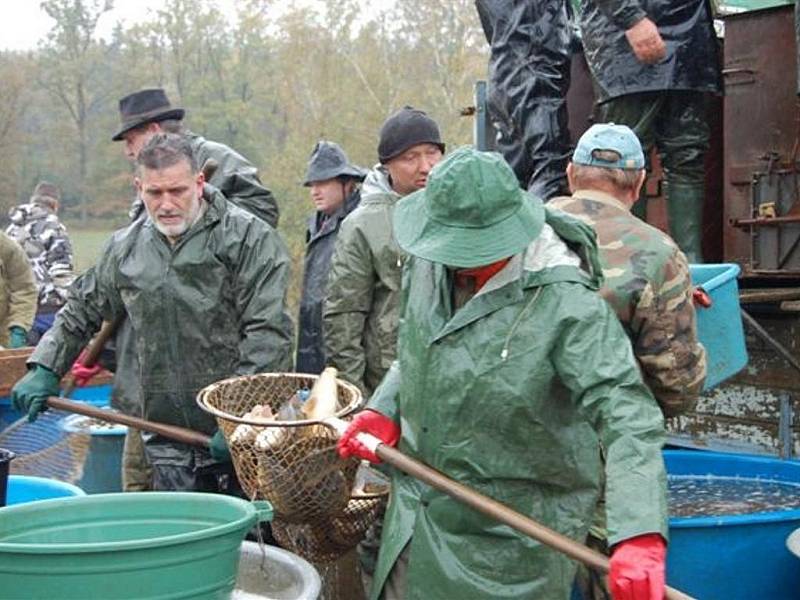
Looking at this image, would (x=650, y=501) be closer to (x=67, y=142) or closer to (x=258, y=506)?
(x=258, y=506)

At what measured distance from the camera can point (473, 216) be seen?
9.04ft

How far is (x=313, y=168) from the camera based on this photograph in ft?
20.2

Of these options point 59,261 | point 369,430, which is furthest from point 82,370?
point 59,261

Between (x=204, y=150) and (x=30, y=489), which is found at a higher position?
(x=204, y=150)

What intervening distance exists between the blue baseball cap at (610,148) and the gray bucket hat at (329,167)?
2565mm

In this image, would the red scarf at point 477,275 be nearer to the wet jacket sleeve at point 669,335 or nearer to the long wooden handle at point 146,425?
the wet jacket sleeve at point 669,335

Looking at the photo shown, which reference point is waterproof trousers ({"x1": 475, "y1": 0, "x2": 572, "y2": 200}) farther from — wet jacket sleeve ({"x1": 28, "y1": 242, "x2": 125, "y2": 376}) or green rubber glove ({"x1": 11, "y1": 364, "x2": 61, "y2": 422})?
green rubber glove ({"x1": 11, "y1": 364, "x2": 61, "y2": 422})

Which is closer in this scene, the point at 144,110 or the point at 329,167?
the point at 144,110

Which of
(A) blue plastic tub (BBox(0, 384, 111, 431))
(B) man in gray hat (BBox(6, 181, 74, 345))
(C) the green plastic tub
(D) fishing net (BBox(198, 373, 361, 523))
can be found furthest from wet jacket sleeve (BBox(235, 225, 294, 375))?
(B) man in gray hat (BBox(6, 181, 74, 345))

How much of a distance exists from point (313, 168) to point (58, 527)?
350 centimetres

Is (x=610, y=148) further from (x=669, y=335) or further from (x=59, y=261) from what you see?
(x=59, y=261)

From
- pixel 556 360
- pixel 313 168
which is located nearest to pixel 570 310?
pixel 556 360

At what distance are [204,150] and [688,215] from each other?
2236 millimetres

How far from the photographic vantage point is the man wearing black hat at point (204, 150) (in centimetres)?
529
